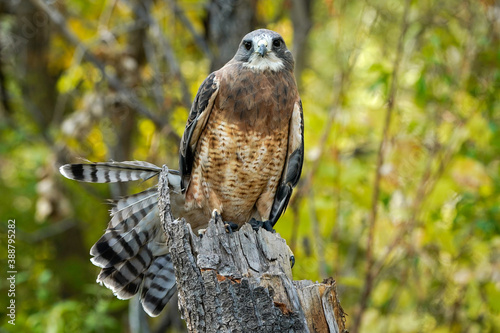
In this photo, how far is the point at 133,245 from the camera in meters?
3.70

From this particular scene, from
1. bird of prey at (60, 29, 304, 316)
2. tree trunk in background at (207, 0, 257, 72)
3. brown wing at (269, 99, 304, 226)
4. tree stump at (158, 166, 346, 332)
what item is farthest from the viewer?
tree trunk in background at (207, 0, 257, 72)

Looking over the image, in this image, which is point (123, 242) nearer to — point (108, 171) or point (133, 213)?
point (133, 213)

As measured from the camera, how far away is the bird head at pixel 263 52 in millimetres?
3826

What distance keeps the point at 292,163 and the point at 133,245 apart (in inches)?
51.3

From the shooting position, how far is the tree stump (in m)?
2.36

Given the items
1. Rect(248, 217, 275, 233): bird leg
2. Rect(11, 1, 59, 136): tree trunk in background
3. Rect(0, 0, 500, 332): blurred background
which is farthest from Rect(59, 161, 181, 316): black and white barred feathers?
Rect(11, 1, 59, 136): tree trunk in background

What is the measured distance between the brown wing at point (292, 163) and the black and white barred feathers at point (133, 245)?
0.93 meters

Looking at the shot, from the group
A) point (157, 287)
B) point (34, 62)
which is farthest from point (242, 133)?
point (34, 62)

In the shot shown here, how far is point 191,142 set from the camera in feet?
12.9

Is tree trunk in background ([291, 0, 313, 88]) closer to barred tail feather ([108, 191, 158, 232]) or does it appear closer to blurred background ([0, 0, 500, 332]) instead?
blurred background ([0, 0, 500, 332])

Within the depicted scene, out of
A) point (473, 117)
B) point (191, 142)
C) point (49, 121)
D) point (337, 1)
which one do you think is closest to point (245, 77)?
point (191, 142)

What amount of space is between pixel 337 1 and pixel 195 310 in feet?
16.6

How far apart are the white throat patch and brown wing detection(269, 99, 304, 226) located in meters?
0.32

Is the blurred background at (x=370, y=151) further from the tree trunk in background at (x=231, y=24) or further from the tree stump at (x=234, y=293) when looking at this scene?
the tree stump at (x=234, y=293)
